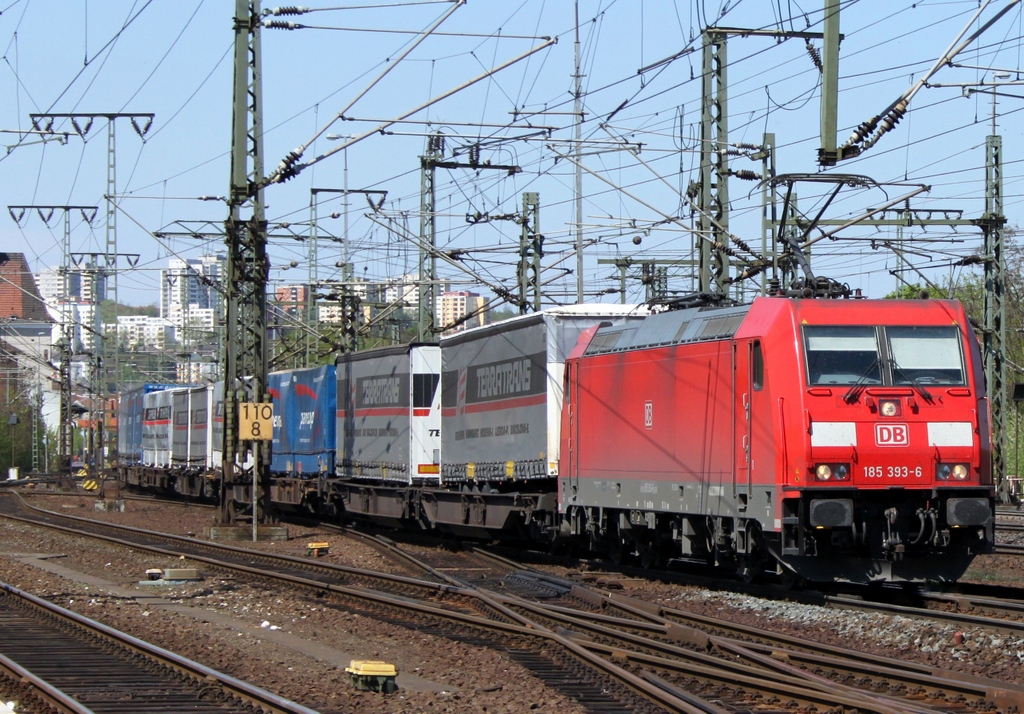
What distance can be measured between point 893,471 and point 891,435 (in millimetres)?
377

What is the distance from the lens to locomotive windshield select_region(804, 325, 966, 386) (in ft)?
47.6

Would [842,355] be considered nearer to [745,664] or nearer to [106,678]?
[745,664]

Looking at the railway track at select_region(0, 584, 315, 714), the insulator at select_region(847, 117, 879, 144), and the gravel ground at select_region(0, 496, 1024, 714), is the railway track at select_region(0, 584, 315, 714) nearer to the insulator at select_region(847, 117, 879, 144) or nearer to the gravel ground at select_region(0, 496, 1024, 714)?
the gravel ground at select_region(0, 496, 1024, 714)

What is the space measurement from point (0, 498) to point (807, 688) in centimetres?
4342

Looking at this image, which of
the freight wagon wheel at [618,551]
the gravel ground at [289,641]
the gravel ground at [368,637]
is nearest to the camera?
the gravel ground at [289,641]

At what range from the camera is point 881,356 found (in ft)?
48.3

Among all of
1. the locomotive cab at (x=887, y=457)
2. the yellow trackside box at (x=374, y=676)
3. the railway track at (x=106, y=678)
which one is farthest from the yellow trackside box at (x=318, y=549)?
the yellow trackside box at (x=374, y=676)

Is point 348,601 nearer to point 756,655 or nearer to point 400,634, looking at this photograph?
point 400,634

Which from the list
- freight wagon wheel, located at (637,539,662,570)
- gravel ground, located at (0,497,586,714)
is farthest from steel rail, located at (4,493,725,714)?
freight wagon wheel, located at (637,539,662,570)

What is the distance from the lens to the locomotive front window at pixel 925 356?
48.2ft

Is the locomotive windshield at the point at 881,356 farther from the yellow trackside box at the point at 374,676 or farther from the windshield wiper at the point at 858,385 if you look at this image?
the yellow trackside box at the point at 374,676

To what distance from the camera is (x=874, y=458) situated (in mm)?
14250

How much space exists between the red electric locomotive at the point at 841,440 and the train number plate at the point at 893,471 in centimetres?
1

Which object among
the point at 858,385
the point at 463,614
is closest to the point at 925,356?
the point at 858,385
